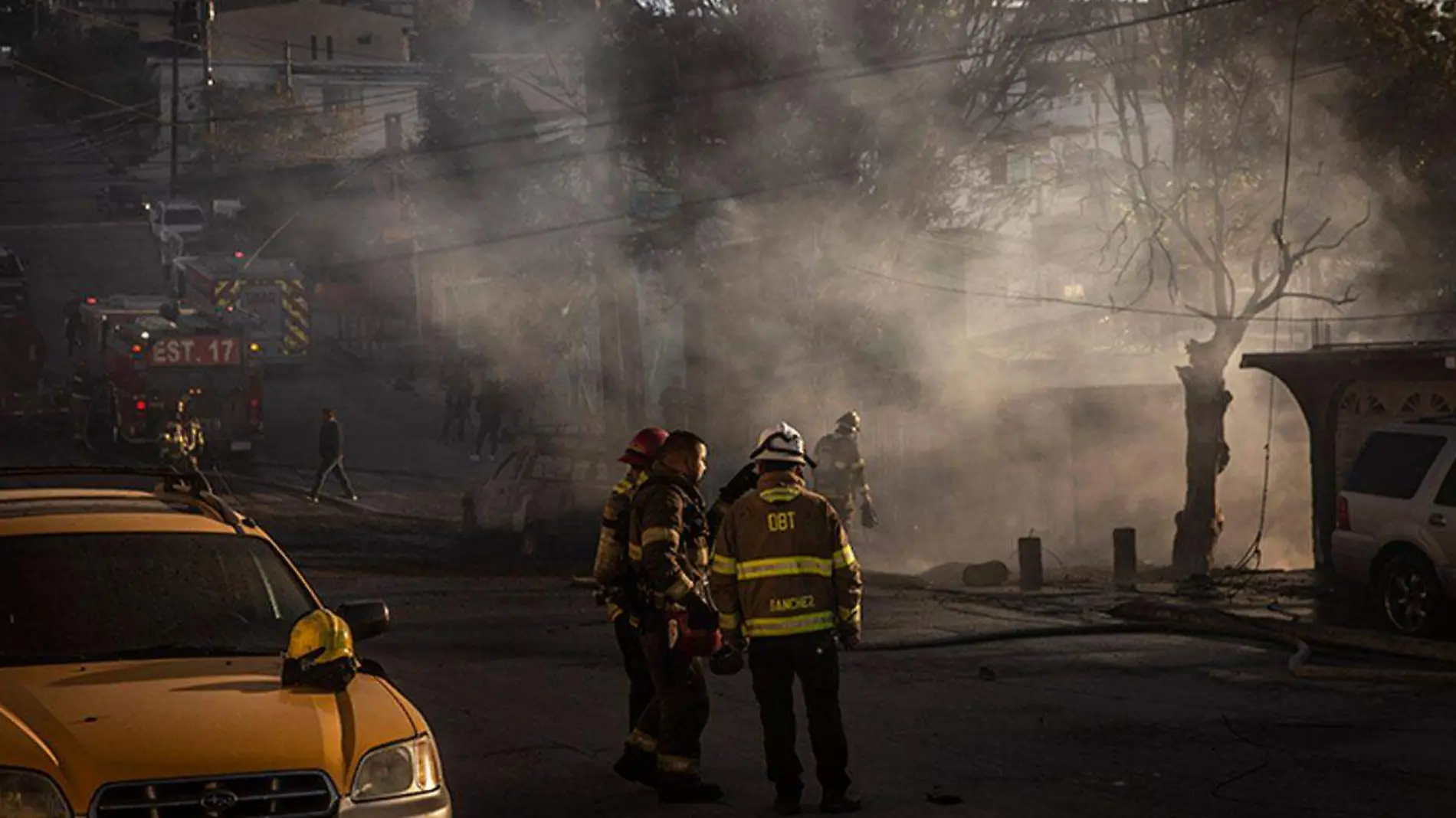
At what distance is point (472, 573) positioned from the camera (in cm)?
2188

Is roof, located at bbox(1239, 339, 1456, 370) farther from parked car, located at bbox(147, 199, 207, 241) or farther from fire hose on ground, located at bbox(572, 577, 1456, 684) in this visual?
parked car, located at bbox(147, 199, 207, 241)

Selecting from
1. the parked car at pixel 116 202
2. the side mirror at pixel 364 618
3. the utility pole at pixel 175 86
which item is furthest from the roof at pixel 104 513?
the parked car at pixel 116 202

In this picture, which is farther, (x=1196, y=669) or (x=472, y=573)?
(x=472, y=573)

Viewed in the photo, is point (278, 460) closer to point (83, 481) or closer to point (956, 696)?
point (83, 481)

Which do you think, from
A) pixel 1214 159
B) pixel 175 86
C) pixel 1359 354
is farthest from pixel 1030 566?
pixel 175 86

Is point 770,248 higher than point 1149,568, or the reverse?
point 770,248

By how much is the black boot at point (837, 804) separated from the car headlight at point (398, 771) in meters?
2.49

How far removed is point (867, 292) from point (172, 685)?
2611 cm

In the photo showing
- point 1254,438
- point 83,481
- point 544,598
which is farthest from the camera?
point 1254,438

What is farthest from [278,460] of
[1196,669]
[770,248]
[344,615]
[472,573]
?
[344,615]

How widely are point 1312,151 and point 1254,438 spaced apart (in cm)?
849

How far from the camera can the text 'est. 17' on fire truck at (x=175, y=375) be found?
33812mm

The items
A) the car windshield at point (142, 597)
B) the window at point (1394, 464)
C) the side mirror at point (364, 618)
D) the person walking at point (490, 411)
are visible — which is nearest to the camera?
the car windshield at point (142, 597)

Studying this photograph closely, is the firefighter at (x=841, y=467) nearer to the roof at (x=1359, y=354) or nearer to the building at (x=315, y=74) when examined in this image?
the roof at (x=1359, y=354)
